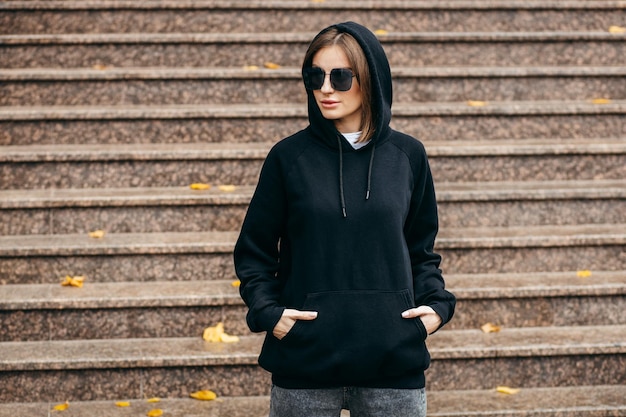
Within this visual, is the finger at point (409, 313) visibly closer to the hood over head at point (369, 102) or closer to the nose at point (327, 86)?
the hood over head at point (369, 102)

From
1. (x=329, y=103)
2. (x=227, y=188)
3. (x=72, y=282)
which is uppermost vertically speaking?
(x=329, y=103)

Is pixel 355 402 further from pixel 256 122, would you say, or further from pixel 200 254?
pixel 256 122

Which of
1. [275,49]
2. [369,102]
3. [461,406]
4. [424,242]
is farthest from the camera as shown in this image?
[275,49]

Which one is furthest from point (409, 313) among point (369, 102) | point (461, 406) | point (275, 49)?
point (275, 49)

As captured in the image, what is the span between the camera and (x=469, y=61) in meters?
5.96

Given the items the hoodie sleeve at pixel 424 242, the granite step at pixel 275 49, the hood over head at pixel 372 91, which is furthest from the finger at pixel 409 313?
the granite step at pixel 275 49

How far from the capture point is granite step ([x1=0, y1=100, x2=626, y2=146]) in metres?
5.34

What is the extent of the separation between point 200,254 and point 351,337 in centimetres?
225

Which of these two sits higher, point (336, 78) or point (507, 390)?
point (336, 78)

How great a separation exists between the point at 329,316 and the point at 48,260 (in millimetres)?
2480

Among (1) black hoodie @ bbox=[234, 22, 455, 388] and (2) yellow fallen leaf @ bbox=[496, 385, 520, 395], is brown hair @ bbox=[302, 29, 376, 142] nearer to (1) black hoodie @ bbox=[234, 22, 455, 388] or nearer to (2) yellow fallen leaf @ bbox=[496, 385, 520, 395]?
(1) black hoodie @ bbox=[234, 22, 455, 388]

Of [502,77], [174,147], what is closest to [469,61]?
[502,77]

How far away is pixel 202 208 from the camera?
16.3ft

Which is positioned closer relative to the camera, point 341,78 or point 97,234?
point 341,78
